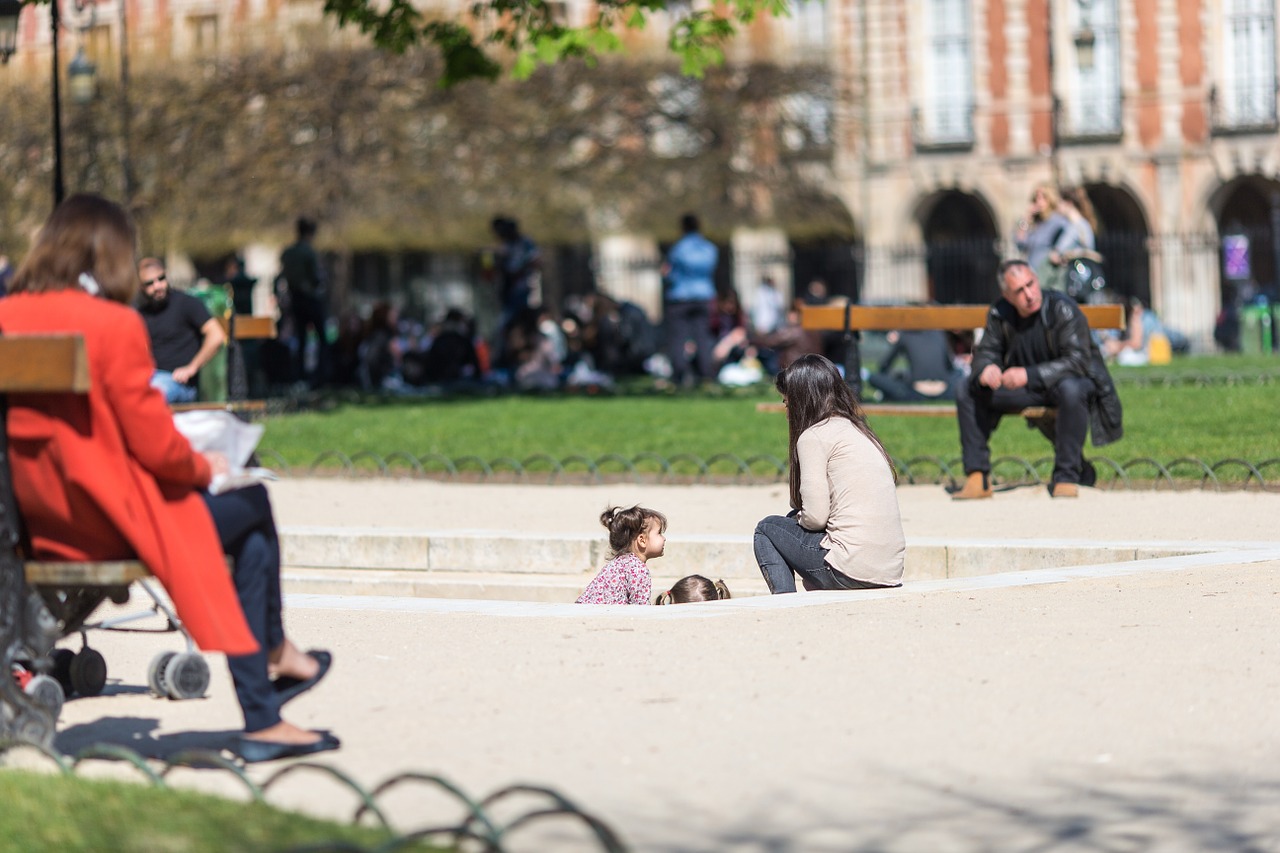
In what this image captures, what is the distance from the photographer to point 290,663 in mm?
5820

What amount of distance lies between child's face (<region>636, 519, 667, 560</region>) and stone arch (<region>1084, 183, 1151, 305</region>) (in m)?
32.2

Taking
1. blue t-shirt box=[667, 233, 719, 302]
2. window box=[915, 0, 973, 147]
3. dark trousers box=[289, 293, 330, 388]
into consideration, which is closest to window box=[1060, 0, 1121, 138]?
window box=[915, 0, 973, 147]

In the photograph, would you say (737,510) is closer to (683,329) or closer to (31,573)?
(31,573)

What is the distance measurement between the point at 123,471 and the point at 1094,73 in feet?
130

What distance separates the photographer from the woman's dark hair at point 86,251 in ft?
18.5

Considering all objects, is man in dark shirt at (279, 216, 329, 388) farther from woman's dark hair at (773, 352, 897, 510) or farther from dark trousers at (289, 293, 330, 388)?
woman's dark hair at (773, 352, 897, 510)

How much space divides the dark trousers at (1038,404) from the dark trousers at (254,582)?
6688 mm

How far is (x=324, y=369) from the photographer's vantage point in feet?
80.9

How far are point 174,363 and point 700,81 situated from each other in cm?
2875

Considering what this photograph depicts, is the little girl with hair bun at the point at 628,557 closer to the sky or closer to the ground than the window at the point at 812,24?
closer to the ground

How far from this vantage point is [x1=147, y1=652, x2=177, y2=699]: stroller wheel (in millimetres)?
6535

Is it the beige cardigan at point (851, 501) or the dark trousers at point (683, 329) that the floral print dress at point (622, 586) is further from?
the dark trousers at point (683, 329)

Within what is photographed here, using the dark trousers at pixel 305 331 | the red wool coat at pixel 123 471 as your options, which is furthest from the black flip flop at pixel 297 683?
the dark trousers at pixel 305 331

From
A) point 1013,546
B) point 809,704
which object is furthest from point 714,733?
point 1013,546
